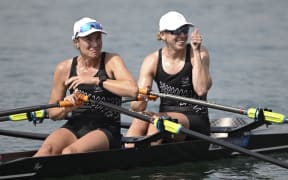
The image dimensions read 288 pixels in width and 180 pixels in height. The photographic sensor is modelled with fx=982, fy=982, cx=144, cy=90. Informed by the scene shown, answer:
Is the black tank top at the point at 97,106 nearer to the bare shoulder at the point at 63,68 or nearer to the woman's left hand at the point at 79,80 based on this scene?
the bare shoulder at the point at 63,68

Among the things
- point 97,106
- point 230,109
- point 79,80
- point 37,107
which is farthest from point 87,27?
point 230,109

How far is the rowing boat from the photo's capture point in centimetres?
1058

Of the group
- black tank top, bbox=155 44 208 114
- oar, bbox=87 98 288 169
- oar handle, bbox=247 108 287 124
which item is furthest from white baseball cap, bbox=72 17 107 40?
oar handle, bbox=247 108 287 124

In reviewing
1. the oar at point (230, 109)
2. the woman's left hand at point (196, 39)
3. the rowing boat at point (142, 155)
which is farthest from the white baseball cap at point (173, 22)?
the rowing boat at point (142, 155)

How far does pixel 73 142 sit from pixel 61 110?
40cm

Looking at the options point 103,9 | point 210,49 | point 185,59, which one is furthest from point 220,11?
point 185,59

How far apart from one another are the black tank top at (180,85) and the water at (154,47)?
0.73 metres

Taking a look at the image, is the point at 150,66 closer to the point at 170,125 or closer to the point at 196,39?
the point at 196,39

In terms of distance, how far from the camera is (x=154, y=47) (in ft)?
70.9

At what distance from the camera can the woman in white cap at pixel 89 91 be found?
11.0 metres

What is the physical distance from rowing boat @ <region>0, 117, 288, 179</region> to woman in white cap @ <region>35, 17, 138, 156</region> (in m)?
0.15

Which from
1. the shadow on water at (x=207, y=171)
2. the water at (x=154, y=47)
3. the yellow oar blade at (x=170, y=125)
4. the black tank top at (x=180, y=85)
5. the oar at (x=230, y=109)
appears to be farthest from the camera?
the water at (x=154, y=47)

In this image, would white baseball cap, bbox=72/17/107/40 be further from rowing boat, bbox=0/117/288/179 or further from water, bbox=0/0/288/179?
water, bbox=0/0/288/179

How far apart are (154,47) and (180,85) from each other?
9.50 meters
